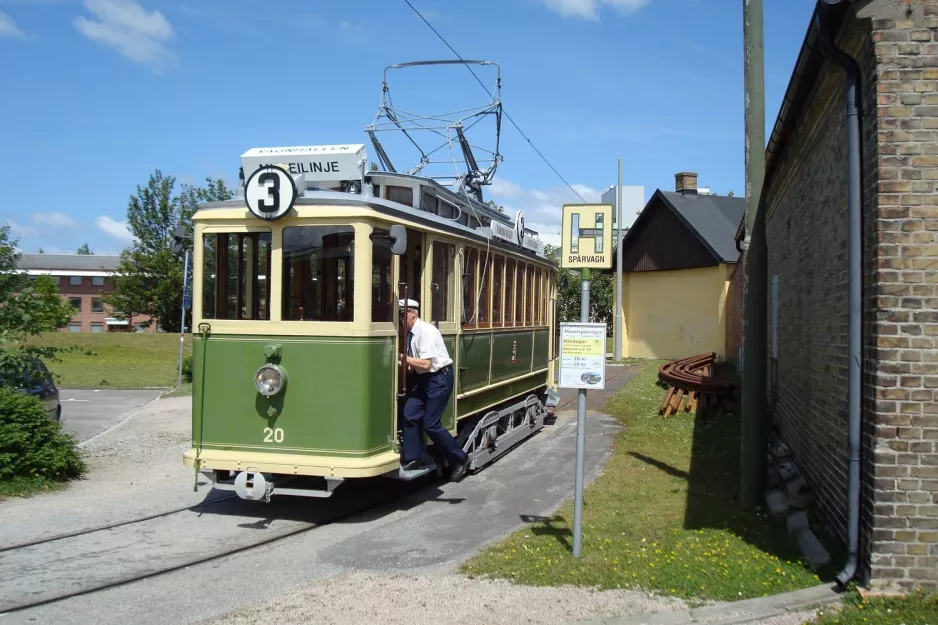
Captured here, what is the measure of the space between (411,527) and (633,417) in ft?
25.3

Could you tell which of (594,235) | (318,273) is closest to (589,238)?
(594,235)

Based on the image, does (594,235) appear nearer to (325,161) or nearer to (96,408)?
(325,161)

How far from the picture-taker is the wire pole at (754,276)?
7625 mm

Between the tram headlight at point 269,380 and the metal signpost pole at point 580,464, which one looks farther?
the tram headlight at point 269,380

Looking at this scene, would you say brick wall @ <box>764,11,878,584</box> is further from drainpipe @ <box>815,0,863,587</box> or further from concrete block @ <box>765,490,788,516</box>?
concrete block @ <box>765,490,788,516</box>

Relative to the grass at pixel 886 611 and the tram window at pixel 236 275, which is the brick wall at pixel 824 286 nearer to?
the grass at pixel 886 611

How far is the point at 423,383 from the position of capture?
7.92m

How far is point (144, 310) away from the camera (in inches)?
Result: 1900

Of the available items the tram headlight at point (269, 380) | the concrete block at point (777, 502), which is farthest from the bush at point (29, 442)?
the concrete block at point (777, 502)

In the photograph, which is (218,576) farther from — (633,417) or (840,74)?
(633,417)

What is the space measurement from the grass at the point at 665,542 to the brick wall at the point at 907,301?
2.25 feet

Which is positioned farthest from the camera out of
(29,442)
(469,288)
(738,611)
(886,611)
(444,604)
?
(469,288)

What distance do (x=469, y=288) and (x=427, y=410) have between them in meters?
1.87

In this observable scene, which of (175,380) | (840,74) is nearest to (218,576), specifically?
(840,74)
